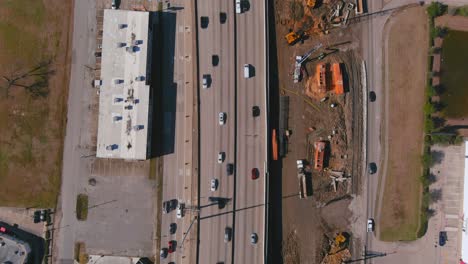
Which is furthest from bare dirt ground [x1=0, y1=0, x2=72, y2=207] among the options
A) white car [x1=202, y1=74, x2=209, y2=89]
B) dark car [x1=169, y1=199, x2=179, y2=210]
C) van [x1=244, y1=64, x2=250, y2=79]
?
van [x1=244, y1=64, x2=250, y2=79]

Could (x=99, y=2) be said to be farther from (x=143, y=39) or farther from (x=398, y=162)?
(x=398, y=162)

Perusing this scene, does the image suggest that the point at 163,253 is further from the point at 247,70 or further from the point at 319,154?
the point at 247,70

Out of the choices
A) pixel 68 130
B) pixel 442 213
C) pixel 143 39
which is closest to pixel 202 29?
pixel 143 39

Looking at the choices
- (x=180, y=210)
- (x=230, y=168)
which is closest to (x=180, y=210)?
(x=180, y=210)

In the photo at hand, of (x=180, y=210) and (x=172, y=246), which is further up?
(x=180, y=210)

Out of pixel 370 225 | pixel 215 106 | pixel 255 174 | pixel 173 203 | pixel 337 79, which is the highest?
pixel 337 79
